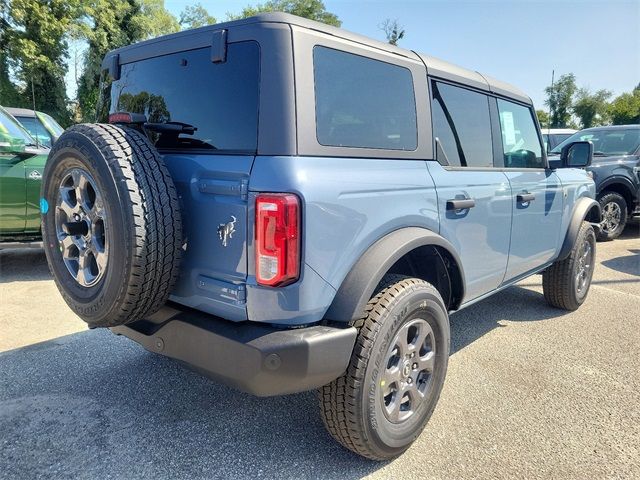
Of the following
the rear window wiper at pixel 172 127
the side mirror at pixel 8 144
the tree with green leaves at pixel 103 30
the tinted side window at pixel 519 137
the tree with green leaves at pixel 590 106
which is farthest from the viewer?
the tree with green leaves at pixel 590 106

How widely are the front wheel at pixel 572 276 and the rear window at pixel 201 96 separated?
11.3ft

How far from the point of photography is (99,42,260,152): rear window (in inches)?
75.3

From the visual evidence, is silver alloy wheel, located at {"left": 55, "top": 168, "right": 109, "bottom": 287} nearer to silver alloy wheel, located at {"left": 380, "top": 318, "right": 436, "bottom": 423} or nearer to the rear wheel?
silver alloy wheel, located at {"left": 380, "top": 318, "right": 436, "bottom": 423}

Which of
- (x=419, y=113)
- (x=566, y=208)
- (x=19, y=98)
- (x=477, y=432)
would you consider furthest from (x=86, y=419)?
(x=19, y=98)

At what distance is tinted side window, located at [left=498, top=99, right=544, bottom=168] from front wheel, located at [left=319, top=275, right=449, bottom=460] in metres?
1.56

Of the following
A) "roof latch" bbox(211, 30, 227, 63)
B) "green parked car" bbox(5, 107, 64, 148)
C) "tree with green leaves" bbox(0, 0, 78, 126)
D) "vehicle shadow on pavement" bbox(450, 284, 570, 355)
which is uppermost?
"tree with green leaves" bbox(0, 0, 78, 126)

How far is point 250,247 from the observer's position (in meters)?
1.80

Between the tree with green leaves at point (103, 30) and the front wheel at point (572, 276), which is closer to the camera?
the front wheel at point (572, 276)

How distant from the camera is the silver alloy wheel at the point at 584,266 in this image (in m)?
4.39

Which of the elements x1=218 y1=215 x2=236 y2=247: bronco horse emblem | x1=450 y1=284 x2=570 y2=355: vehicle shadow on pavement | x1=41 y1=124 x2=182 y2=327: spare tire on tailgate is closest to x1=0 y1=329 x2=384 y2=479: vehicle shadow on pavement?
x1=41 y1=124 x2=182 y2=327: spare tire on tailgate

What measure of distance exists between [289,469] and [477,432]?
1.06 meters

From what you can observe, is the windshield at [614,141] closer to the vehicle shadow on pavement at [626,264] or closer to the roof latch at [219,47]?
the vehicle shadow on pavement at [626,264]

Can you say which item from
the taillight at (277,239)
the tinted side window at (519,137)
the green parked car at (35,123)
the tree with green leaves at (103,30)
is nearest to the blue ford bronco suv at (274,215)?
Result: the taillight at (277,239)

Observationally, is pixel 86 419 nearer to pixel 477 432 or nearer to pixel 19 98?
pixel 477 432
